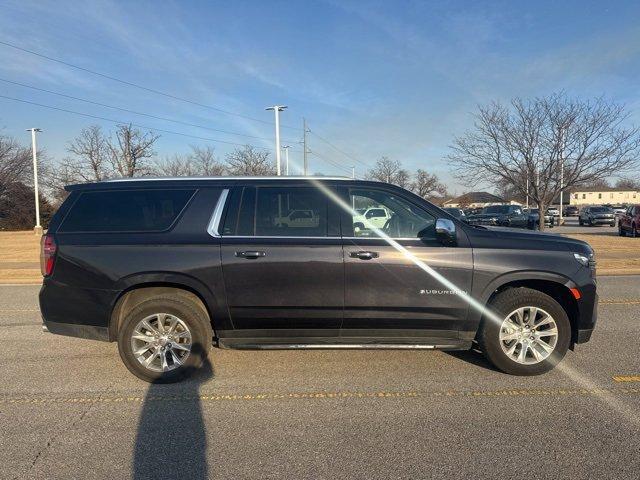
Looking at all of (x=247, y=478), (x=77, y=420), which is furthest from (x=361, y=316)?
(x=77, y=420)

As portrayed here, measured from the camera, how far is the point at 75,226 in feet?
14.4

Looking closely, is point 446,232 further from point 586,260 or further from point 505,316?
point 586,260

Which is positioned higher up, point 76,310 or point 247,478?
point 76,310

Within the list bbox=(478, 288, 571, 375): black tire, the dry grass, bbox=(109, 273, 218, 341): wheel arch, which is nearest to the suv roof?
bbox=(109, 273, 218, 341): wheel arch

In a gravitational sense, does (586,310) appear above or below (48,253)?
below

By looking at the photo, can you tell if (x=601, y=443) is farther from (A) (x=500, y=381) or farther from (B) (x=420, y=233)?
(B) (x=420, y=233)

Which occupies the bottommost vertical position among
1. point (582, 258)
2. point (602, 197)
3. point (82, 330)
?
point (82, 330)

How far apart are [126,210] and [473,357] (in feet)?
13.0

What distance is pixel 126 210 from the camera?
4.43 meters

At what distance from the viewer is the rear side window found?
438 cm

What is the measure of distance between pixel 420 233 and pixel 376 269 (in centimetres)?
58

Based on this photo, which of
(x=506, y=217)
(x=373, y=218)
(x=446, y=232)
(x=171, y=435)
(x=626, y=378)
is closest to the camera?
(x=171, y=435)

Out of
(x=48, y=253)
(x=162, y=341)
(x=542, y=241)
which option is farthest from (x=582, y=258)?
(x=48, y=253)

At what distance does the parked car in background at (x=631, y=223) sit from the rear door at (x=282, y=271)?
24.2m
